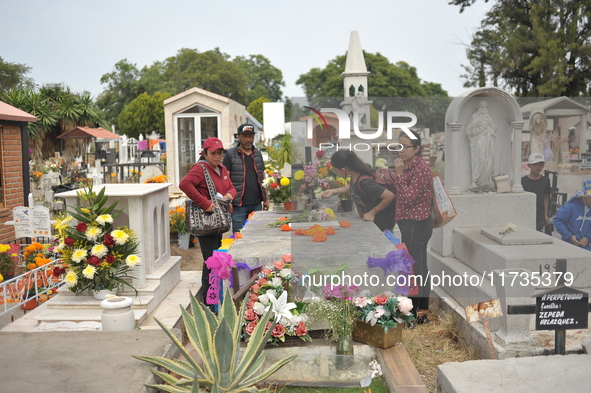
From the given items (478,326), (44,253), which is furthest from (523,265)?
(44,253)

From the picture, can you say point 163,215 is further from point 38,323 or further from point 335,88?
point 335,88

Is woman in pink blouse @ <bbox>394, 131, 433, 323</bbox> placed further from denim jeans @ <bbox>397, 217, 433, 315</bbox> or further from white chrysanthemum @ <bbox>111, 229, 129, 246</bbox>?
white chrysanthemum @ <bbox>111, 229, 129, 246</bbox>

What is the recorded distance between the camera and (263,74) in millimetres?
71812

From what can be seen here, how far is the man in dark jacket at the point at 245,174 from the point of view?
6586 millimetres

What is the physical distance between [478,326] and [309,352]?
1.55 m

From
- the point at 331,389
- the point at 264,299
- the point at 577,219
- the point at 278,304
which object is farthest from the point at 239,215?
the point at 577,219

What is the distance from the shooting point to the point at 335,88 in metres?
44.5

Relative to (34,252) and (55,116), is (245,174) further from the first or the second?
(55,116)

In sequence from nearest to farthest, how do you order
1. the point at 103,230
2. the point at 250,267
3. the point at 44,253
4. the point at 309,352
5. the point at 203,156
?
the point at 309,352
the point at 250,267
the point at 103,230
the point at 203,156
the point at 44,253

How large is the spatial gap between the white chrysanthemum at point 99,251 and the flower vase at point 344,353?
224 cm

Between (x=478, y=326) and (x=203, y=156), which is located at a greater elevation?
(x=203, y=156)

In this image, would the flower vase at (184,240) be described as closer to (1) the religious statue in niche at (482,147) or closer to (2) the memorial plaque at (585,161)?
(1) the religious statue in niche at (482,147)

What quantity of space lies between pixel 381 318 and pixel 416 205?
61.5 inches

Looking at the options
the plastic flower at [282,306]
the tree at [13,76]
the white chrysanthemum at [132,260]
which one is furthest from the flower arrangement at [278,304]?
the tree at [13,76]
